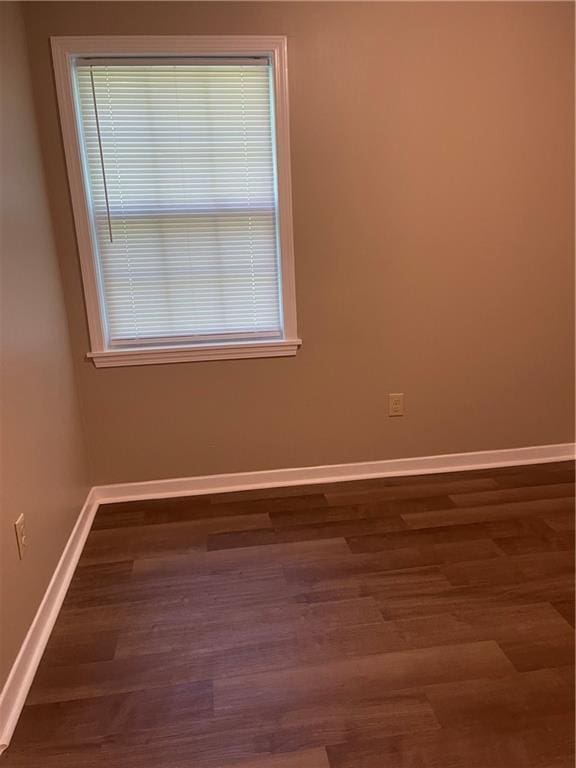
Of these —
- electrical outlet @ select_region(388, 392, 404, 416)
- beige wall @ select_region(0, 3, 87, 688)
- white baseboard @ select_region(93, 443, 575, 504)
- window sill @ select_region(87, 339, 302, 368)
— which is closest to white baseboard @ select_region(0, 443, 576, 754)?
white baseboard @ select_region(93, 443, 575, 504)

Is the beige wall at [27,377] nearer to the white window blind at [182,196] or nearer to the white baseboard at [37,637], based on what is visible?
the white baseboard at [37,637]

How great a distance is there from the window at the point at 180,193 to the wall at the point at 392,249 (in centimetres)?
8

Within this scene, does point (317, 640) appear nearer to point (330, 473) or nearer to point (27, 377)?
point (330, 473)

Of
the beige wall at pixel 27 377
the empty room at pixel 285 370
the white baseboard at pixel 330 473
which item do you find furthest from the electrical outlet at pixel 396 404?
the beige wall at pixel 27 377

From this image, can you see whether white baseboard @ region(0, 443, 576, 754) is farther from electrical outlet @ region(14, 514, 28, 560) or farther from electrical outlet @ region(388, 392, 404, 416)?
electrical outlet @ region(14, 514, 28, 560)

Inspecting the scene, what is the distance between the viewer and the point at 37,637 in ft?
5.59

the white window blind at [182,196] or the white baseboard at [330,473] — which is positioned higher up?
the white window blind at [182,196]

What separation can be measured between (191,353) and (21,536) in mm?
1203

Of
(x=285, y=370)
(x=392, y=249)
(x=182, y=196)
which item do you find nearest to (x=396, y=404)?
(x=285, y=370)

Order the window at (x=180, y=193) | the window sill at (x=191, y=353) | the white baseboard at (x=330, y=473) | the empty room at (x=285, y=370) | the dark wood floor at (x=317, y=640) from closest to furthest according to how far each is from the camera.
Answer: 1. the dark wood floor at (x=317, y=640)
2. the empty room at (x=285, y=370)
3. the window at (x=180, y=193)
4. the window sill at (x=191, y=353)
5. the white baseboard at (x=330, y=473)

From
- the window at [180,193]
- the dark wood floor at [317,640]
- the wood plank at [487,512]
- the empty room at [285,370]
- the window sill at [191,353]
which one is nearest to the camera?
the dark wood floor at [317,640]

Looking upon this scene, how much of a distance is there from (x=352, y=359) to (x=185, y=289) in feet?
3.06

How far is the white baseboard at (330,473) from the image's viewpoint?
2736 millimetres

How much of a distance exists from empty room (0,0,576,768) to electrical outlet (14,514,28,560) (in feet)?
0.04
